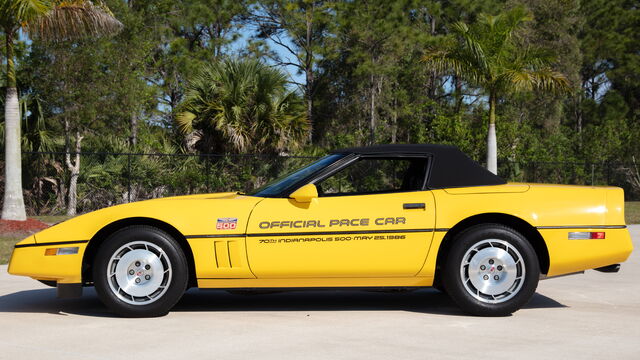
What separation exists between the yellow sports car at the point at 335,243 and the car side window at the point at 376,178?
9 centimetres

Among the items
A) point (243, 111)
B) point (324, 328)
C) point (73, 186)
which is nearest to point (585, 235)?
point (324, 328)

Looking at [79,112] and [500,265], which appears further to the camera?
[79,112]

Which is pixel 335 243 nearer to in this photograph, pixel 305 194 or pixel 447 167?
pixel 305 194

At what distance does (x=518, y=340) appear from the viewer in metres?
5.53

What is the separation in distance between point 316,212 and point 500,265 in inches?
62.0

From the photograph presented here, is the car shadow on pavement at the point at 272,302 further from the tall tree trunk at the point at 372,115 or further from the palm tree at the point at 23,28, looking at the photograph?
the tall tree trunk at the point at 372,115

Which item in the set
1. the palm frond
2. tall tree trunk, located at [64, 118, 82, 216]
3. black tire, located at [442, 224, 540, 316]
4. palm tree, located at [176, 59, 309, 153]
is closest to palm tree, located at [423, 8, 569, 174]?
palm tree, located at [176, 59, 309, 153]

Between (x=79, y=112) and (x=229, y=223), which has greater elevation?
(x=79, y=112)

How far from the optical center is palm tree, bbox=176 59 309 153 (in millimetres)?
22766

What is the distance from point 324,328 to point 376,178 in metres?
1.58

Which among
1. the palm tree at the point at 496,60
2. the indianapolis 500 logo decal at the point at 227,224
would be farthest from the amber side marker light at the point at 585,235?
the palm tree at the point at 496,60

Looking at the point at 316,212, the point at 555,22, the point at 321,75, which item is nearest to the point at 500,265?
the point at 316,212

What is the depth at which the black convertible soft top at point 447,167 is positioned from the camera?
21.9 ft

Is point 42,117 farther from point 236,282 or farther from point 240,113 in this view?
point 236,282
